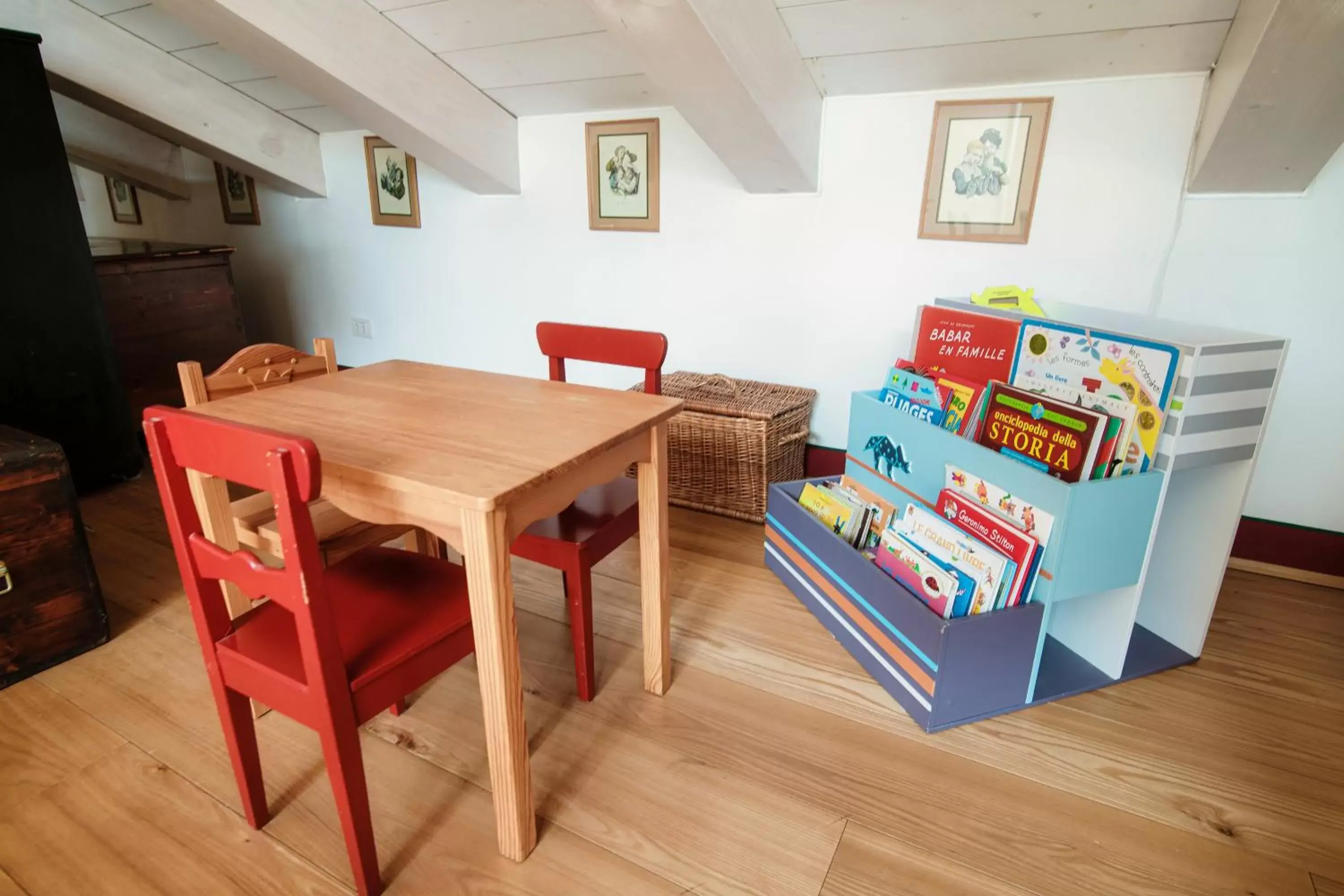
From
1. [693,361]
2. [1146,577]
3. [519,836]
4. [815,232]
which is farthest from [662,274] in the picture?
[519,836]

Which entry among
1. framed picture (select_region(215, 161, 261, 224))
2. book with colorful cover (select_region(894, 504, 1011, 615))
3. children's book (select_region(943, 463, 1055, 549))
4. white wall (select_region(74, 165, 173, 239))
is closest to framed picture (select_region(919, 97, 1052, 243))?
children's book (select_region(943, 463, 1055, 549))

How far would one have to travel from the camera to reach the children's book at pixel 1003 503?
1370 millimetres

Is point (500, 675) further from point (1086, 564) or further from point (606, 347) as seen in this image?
point (1086, 564)

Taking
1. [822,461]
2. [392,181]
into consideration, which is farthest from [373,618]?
[392,181]

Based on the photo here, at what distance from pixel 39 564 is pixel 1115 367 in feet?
7.78

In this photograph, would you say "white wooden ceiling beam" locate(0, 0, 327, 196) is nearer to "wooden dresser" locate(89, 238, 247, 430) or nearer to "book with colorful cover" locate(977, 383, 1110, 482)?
"wooden dresser" locate(89, 238, 247, 430)

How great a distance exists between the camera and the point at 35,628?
1595 mm

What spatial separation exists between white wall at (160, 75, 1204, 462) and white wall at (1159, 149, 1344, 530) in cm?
10

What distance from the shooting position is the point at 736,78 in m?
1.73

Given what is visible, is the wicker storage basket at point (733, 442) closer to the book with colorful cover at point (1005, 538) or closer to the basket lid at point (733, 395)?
the basket lid at point (733, 395)

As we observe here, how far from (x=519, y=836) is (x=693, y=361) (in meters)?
1.85

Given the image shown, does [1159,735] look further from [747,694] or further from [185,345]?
[185,345]

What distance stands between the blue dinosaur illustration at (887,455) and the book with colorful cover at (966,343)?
22 centimetres

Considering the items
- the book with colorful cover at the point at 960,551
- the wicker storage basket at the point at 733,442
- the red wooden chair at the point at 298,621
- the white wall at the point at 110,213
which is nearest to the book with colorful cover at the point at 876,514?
the book with colorful cover at the point at 960,551
